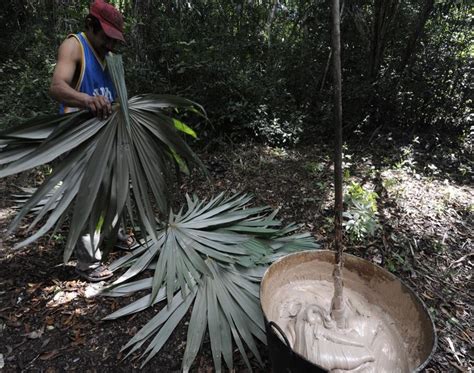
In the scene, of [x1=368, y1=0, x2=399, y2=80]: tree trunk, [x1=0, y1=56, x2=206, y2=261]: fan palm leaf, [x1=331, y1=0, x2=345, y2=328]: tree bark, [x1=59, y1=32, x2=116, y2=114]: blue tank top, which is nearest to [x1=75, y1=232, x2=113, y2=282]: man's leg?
[x1=0, y1=56, x2=206, y2=261]: fan palm leaf

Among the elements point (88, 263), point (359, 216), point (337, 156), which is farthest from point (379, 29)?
point (88, 263)

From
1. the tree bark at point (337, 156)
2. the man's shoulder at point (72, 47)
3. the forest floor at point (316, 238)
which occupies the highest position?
the man's shoulder at point (72, 47)

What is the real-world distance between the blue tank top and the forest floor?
931mm

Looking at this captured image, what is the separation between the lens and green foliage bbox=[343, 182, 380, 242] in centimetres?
253

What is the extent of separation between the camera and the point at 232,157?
157 inches

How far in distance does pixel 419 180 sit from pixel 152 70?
3.80 metres

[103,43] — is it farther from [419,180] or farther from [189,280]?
[419,180]

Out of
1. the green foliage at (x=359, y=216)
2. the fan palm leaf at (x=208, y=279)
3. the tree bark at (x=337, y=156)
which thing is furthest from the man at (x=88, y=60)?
the green foliage at (x=359, y=216)

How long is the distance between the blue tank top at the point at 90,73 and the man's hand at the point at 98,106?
0.38 m

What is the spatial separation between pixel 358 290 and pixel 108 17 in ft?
6.79

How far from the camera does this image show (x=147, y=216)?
1.51m

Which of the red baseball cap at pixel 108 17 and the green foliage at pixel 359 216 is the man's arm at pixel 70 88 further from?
the green foliage at pixel 359 216

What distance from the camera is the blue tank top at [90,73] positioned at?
6.10 ft

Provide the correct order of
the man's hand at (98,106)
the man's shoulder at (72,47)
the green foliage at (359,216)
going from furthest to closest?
the green foliage at (359,216) → the man's shoulder at (72,47) → the man's hand at (98,106)
